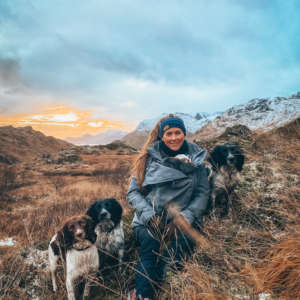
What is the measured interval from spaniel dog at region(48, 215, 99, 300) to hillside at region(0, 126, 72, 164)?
1745 cm

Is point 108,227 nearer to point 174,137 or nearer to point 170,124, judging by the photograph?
point 174,137

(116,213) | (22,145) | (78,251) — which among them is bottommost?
(22,145)

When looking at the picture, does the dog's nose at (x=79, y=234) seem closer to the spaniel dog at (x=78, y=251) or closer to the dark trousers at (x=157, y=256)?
the spaniel dog at (x=78, y=251)

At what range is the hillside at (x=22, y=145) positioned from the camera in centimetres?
1771

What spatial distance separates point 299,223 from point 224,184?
979mm

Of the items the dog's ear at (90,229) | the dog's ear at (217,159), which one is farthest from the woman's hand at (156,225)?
the dog's ear at (217,159)

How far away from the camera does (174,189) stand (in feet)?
6.58

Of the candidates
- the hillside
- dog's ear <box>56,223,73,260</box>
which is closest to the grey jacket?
dog's ear <box>56,223,73,260</box>

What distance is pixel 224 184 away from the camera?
253cm

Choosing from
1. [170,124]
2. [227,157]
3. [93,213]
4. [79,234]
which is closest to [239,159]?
[227,157]

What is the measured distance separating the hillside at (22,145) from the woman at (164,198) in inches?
699

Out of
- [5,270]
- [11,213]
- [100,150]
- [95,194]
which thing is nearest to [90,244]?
[5,270]

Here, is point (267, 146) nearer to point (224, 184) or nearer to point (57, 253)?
point (224, 184)

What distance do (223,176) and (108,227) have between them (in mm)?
1594
